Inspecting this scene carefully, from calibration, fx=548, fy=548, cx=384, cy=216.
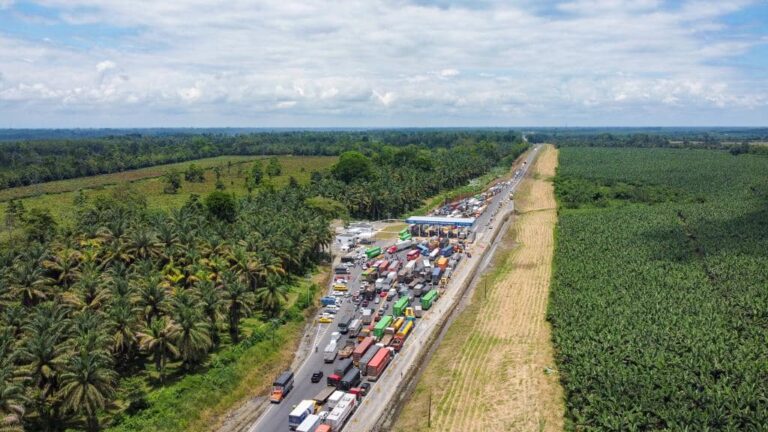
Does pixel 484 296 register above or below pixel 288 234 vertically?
below

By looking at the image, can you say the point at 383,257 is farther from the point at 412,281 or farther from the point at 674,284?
the point at 674,284

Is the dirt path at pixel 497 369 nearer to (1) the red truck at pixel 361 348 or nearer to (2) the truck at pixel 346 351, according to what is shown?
(1) the red truck at pixel 361 348

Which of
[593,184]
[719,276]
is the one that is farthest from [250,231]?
[593,184]

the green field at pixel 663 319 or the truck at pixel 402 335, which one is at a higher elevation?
the green field at pixel 663 319

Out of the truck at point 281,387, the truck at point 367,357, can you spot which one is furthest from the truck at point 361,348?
the truck at point 281,387

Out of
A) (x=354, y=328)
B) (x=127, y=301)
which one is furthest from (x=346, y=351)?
(x=127, y=301)
